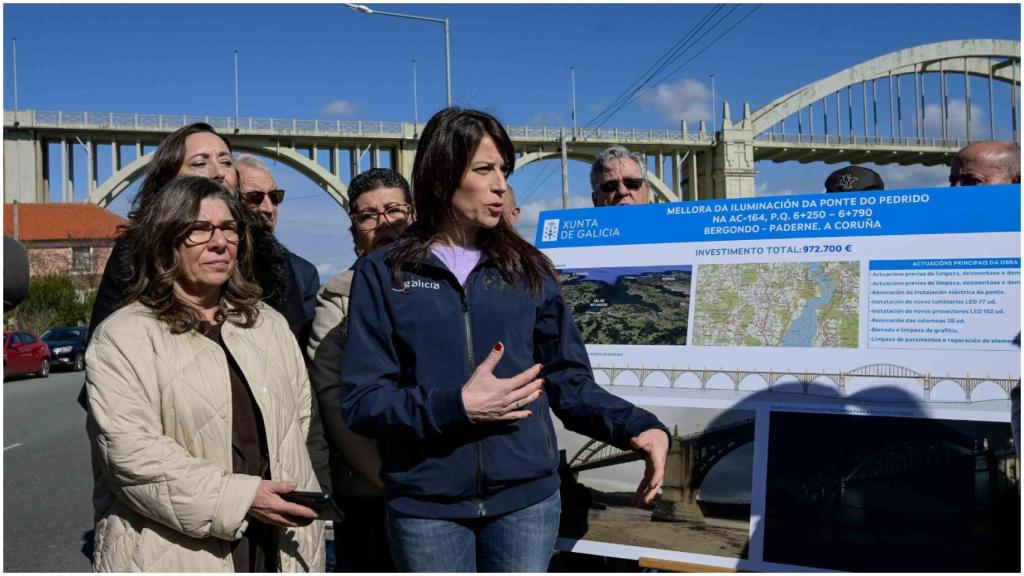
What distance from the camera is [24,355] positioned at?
66.7 ft

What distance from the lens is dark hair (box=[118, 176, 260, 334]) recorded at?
241 cm

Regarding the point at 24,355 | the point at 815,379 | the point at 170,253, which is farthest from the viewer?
the point at 24,355

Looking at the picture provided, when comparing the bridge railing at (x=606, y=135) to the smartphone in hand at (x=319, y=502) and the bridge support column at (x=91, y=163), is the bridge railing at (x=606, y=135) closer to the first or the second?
the bridge support column at (x=91, y=163)

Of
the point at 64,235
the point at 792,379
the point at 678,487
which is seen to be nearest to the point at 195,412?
the point at 678,487

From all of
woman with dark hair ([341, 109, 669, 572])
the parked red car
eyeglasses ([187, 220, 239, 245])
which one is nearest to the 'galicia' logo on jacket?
woman with dark hair ([341, 109, 669, 572])

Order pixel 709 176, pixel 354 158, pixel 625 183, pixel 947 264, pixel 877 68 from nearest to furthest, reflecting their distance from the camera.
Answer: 1. pixel 947 264
2. pixel 625 183
3. pixel 354 158
4. pixel 877 68
5. pixel 709 176

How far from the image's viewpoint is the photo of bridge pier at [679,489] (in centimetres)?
297

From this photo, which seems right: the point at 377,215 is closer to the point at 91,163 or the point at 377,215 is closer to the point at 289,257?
the point at 289,257

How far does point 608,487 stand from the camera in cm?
322

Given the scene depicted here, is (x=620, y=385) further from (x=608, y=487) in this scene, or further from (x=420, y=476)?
(x=420, y=476)

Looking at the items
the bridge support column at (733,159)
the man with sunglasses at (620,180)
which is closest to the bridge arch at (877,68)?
the bridge support column at (733,159)

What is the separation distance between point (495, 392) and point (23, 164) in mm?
49591

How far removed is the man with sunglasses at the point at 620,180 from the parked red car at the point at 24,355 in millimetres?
18782

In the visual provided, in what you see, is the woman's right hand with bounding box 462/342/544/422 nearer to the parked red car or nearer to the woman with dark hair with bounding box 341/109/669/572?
the woman with dark hair with bounding box 341/109/669/572
